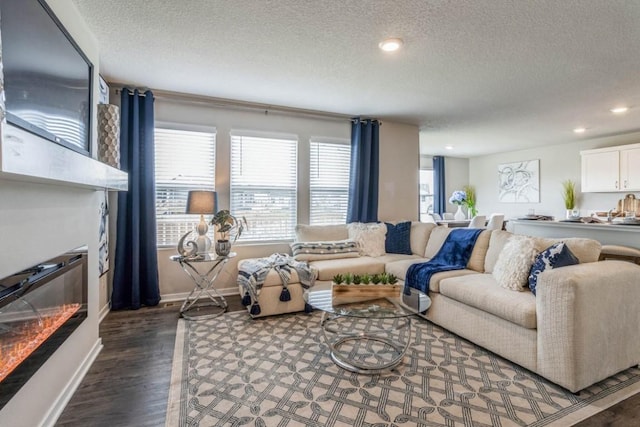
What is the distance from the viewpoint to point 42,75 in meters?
1.57

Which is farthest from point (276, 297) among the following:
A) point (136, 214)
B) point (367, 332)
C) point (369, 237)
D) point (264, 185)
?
point (136, 214)

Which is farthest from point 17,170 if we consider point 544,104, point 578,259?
point 544,104

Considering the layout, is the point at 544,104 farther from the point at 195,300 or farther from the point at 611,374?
the point at 195,300

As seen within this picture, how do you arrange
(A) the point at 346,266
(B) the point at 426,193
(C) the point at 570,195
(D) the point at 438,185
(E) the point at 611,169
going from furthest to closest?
(B) the point at 426,193 → (D) the point at 438,185 → (C) the point at 570,195 → (E) the point at 611,169 → (A) the point at 346,266

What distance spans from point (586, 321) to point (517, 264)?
0.68 meters

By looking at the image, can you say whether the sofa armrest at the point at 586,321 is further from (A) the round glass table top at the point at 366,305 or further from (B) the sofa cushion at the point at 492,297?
(A) the round glass table top at the point at 366,305

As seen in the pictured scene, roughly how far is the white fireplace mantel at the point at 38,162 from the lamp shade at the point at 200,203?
58.9 inches

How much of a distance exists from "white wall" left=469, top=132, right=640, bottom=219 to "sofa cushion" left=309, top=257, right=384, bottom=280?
5.31 metres

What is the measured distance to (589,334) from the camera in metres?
1.99

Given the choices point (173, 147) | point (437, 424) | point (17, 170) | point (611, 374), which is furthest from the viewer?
point (173, 147)

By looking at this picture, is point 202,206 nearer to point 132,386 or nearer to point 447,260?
point 132,386

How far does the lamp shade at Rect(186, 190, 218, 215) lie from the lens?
351 cm

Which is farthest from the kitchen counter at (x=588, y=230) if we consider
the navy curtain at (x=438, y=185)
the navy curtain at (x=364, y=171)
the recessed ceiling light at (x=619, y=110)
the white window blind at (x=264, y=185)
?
the navy curtain at (x=438, y=185)

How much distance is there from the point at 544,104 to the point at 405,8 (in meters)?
3.08
